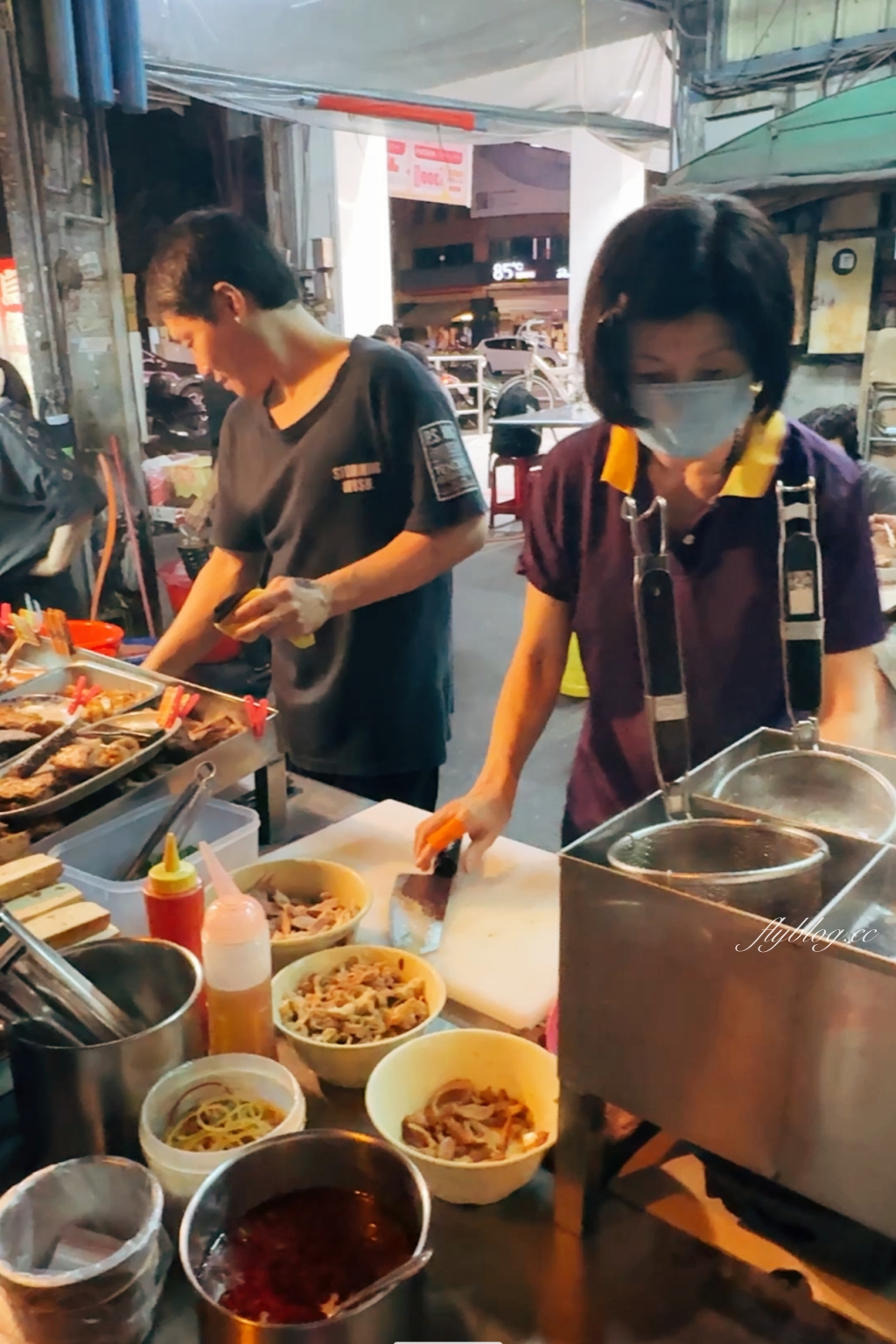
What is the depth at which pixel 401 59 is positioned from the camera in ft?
17.1

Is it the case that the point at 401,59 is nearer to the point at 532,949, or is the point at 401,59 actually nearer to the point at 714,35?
the point at 714,35

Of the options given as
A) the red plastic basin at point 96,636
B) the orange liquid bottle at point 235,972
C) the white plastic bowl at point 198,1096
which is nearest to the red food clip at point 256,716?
the orange liquid bottle at point 235,972

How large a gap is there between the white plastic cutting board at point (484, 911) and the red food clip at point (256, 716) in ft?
0.62

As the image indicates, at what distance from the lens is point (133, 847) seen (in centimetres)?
150

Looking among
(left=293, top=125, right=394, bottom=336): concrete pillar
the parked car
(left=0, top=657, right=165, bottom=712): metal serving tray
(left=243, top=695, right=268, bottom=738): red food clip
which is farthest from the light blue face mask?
the parked car

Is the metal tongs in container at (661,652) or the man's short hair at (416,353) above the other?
the man's short hair at (416,353)

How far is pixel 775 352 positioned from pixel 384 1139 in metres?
1.01

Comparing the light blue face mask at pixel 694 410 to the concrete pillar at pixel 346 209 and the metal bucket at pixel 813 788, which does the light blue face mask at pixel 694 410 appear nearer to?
the metal bucket at pixel 813 788

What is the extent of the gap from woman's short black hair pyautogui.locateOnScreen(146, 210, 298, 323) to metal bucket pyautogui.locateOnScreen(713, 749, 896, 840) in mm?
1387

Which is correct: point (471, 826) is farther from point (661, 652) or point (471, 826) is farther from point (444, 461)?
point (444, 461)

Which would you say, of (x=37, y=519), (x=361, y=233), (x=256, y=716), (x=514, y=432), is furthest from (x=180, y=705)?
(x=514, y=432)

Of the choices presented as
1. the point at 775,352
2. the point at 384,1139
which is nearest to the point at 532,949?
the point at 384,1139

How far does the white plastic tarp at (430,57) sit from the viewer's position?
4.50 meters

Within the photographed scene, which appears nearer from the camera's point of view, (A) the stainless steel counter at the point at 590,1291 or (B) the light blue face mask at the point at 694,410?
(A) the stainless steel counter at the point at 590,1291
